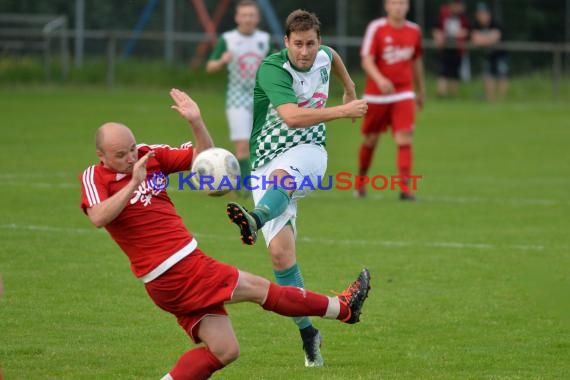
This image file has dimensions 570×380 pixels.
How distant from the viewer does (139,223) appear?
630 cm

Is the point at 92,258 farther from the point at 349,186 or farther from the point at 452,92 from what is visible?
the point at 452,92

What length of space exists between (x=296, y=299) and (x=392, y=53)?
908 centimetres

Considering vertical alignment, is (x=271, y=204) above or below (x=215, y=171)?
below

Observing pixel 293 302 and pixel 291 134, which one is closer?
pixel 293 302

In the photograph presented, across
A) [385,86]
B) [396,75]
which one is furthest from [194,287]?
[396,75]

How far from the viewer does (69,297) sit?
920 centimetres

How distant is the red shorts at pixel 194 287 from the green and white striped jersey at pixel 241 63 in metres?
9.66

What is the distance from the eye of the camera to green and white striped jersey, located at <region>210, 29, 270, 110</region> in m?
15.9

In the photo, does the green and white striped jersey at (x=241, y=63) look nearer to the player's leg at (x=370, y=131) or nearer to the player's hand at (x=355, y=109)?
the player's leg at (x=370, y=131)

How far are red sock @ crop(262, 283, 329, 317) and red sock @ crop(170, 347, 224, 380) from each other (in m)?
0.44

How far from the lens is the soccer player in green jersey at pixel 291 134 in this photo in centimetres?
746

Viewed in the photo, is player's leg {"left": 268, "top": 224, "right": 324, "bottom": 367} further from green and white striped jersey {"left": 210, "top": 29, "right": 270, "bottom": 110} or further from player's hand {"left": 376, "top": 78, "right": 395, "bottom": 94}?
green and white striped jersey {"left": 210, "top": 29, "right": 270, "bottom": 110}

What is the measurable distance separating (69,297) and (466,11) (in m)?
25.2

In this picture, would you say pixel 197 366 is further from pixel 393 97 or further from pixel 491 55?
pixel 491 55
